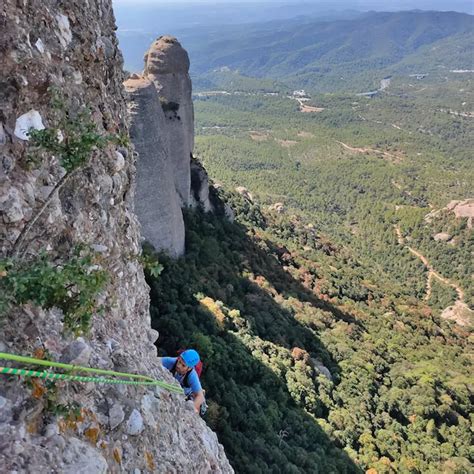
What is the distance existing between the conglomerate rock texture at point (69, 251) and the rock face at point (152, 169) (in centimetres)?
748

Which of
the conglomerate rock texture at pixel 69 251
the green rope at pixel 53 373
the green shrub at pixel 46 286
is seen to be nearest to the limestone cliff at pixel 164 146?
the conglomerate rock texture at pixel 69 251

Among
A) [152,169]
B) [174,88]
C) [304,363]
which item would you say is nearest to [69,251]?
[152,169]

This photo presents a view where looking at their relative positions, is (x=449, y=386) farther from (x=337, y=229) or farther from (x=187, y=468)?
(x=337, y=229)

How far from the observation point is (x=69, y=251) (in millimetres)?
3709

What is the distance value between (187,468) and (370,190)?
7653cm

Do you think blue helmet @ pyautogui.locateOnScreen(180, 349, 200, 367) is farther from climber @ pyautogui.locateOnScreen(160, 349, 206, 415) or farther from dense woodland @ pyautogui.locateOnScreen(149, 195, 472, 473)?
dense woodland @ pyautogui.locateOnScreen(149, 195, 472, 473)

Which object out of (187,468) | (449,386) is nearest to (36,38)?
(187,468)

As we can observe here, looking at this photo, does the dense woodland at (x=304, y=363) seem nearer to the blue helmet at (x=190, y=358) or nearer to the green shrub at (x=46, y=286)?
the blue helmet at (x=190, y=358)

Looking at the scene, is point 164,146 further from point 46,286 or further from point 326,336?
point 46,286

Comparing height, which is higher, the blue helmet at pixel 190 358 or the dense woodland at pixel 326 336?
the blue helmet at pixel 190 358

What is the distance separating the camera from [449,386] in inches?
831

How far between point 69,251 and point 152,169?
10084 millimetres

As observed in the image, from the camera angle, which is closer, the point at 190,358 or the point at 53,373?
the point at 53,373

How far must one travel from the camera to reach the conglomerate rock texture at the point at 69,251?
272 centimetres
